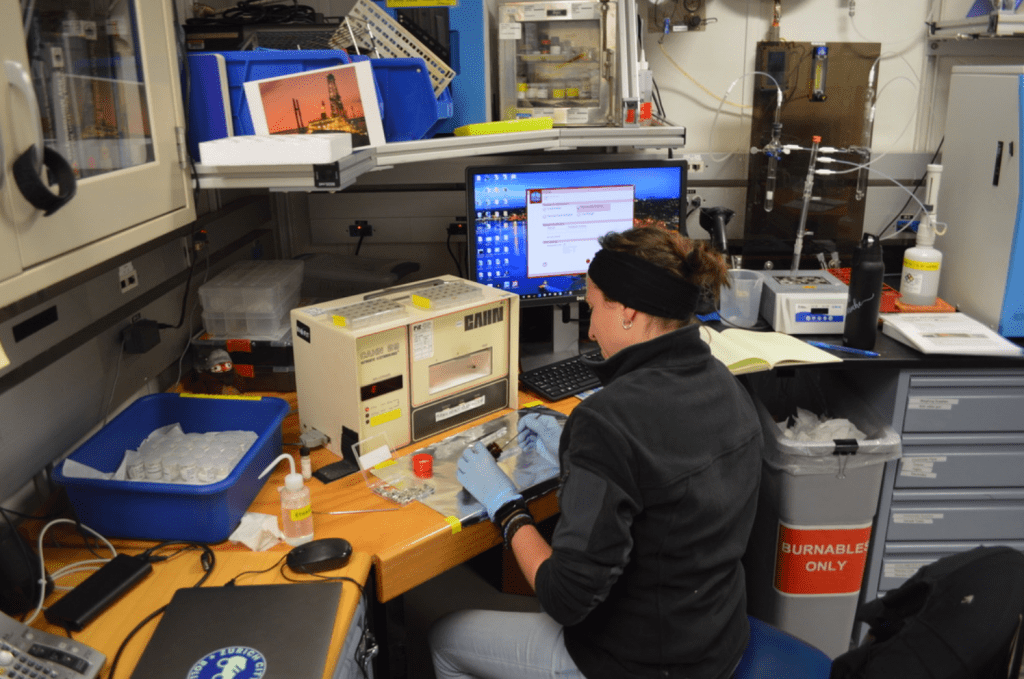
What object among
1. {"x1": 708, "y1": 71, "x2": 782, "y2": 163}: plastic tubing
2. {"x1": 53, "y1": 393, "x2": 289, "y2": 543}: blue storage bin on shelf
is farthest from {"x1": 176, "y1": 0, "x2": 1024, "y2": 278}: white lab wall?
{"x1": 53, "y1": 393, "x2": 289, "y2": 543}: blue storage bin on shelf

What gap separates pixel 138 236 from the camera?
1.32 m

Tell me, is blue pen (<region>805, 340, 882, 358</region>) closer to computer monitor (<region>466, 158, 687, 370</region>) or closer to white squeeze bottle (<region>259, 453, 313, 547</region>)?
computer monitor (<region>466, 158, 687, 370</region>)

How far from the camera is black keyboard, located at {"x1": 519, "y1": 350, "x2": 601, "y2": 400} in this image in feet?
6.44

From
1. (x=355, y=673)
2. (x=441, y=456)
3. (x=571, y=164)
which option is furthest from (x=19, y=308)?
(x=571, y=164)

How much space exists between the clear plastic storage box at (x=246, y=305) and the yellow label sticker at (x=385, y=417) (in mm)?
423

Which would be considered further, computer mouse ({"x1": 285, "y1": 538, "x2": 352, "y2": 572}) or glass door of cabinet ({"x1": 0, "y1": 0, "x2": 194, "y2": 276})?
computer mouse ({"x1": 285, "y1": 538, "x2": 352, "y2": 572})

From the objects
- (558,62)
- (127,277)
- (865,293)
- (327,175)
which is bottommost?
(865,293)

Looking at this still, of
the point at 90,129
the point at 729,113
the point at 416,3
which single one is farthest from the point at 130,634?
the point at 729,113

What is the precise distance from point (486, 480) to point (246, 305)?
80cm

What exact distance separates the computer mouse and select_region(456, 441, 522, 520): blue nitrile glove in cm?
28

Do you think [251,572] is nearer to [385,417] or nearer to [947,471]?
[385,417]

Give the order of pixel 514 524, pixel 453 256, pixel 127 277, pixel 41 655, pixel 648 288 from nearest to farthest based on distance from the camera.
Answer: pixel 41 655 → pixel 648 288 → pixel 514 524 → pixel 127 277 → pixel 453 256

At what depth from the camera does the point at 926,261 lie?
7.17 ft

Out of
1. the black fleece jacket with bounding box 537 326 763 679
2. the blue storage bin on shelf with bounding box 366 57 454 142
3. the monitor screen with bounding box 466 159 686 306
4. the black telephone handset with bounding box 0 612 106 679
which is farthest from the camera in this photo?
the monitor screen with bounding box 466 159 686 306
